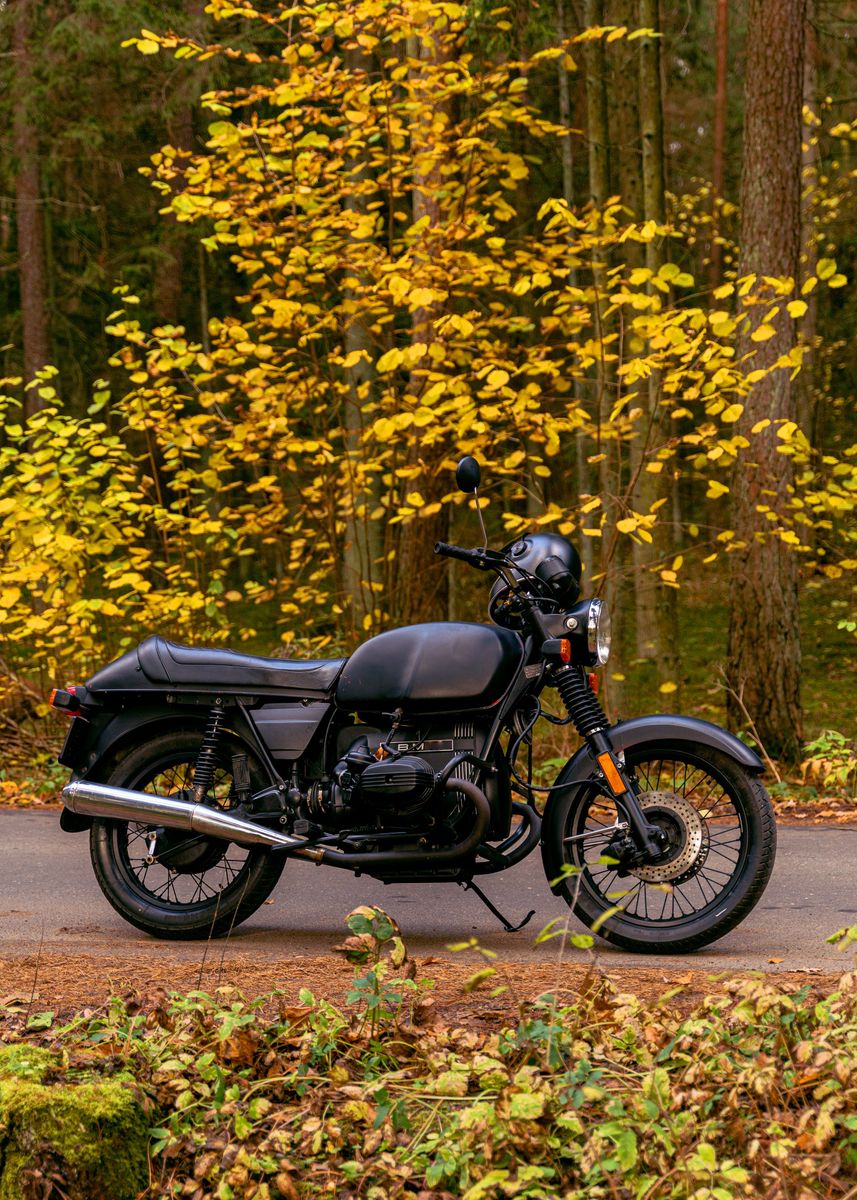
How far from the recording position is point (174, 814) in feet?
17.5

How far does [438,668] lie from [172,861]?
1384mm

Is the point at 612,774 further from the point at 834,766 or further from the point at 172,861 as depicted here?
the point at 834,766

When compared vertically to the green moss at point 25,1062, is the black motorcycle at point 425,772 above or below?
above

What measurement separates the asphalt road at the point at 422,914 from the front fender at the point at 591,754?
0.42 m

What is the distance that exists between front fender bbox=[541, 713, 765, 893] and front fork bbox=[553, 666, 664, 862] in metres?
0.05

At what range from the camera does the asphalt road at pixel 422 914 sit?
5.19 metres

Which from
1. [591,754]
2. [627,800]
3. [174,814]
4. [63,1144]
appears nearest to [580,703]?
[591,754]

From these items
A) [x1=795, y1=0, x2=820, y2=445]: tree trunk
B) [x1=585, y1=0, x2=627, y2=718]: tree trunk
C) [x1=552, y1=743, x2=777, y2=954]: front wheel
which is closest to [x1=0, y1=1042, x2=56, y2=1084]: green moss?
[x1=552, y1=743, x2=777, y2=954]: front wheel

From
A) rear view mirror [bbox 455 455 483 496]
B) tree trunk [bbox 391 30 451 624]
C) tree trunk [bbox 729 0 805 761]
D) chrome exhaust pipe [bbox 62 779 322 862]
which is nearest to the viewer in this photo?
rear view mirror [bbox 455 455 483 496]

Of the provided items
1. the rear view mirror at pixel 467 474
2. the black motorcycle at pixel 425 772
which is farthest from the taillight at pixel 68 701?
the rear view mirror at pixel 467 474

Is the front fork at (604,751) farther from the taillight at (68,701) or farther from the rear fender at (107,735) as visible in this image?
Answer: the taillight at (68,701)

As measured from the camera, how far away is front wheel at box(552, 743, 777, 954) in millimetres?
5035

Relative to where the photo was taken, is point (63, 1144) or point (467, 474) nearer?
point (63, 1144)

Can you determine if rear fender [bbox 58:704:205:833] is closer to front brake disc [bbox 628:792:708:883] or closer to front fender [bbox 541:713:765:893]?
front fender [bbox 541:713:765:893]
